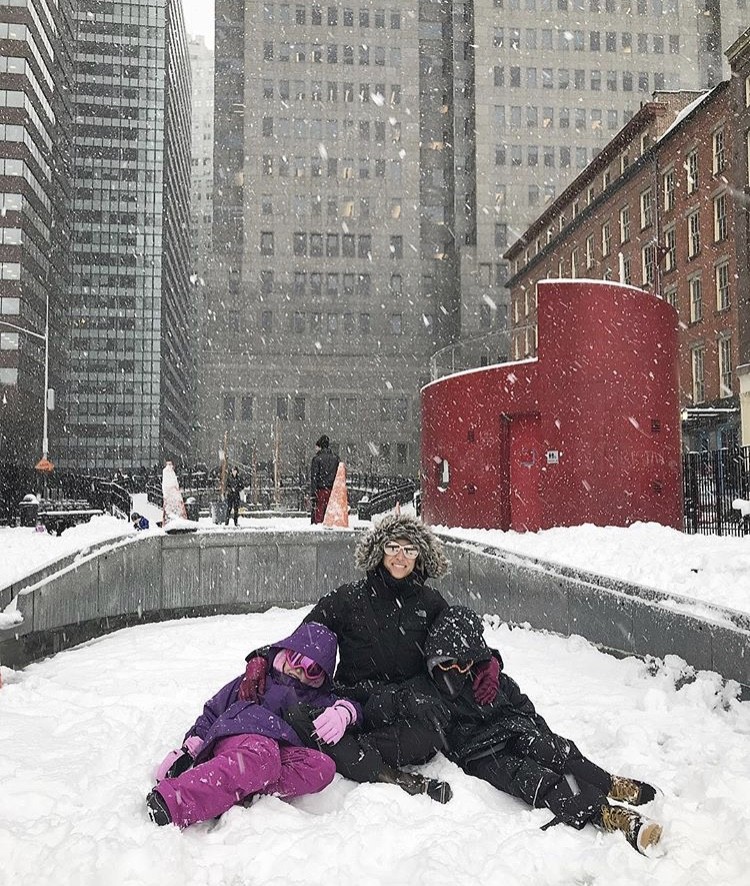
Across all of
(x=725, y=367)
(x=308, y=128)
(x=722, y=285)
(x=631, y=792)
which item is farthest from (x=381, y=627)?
(x=308, y=128)

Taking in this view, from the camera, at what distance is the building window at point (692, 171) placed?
34.7m

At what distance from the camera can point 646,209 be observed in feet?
131

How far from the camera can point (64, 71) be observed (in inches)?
3009

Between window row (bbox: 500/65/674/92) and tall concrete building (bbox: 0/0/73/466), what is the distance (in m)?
38.4

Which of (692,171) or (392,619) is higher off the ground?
(692,171)

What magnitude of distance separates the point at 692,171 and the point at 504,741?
35.4 metres

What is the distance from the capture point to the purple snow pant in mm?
3832

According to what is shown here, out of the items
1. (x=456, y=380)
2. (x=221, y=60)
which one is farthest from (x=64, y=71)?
(x=456, y=380)

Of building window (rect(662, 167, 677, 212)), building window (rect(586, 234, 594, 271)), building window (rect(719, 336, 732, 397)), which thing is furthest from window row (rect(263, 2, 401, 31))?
building window (rect(719, 336, 732, 397))

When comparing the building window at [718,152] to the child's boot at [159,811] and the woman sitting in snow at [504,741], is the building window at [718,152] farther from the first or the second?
the child's boot at [159,811]

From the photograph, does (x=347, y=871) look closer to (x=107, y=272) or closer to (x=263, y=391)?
(x=263, y=391)

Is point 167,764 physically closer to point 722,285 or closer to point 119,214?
point 722,285

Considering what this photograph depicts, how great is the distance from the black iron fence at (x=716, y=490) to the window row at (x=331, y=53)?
7089 cm

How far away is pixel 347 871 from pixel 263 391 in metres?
70.0
